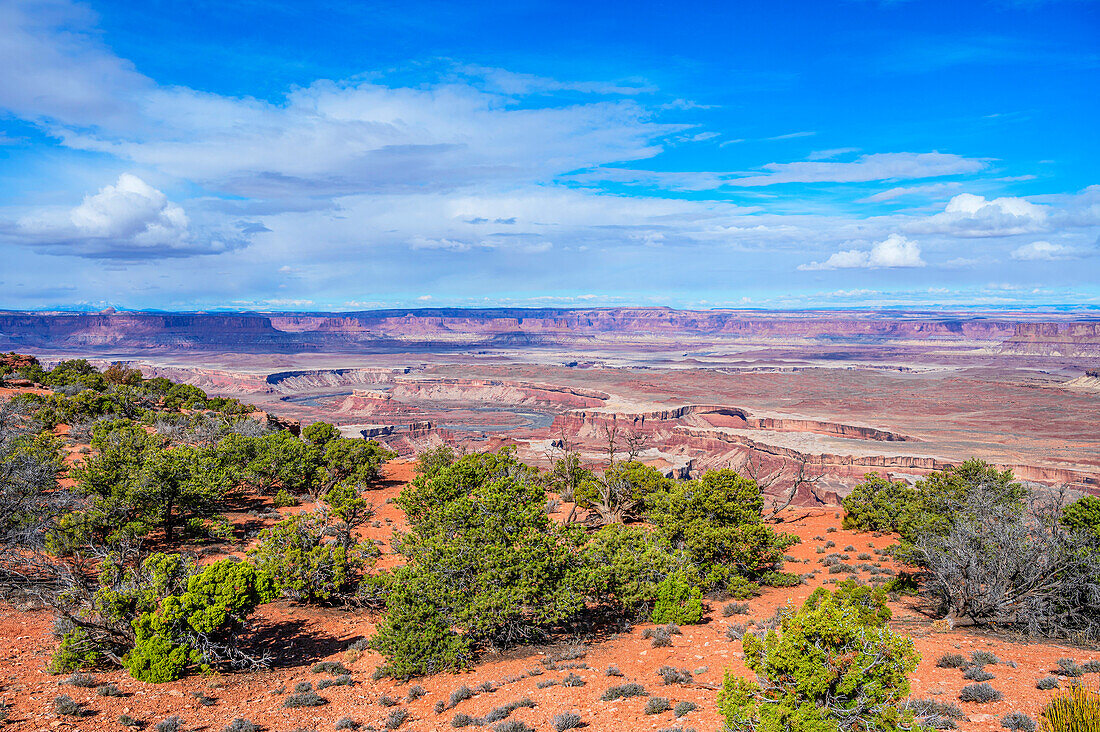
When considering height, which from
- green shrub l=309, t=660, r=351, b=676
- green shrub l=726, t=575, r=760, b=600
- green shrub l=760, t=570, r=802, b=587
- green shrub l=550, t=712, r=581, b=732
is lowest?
green shrub l=760, t=570, r=802, b=587

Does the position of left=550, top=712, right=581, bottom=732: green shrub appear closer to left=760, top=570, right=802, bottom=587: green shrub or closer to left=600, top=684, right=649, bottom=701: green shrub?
left=600, top=684, right=649, bottom=701: green shrub

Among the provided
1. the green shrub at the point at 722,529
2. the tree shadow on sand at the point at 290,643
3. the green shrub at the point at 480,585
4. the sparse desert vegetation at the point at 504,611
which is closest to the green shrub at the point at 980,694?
the sparse desert vegetation at the point at 504,611

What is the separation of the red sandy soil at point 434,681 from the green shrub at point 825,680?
3.29 meters

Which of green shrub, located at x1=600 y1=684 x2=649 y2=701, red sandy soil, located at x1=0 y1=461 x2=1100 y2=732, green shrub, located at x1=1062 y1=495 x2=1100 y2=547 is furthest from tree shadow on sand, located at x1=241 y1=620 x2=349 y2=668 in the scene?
green shrub, located at x1=1062 y1=495 x2=1100 y2=547

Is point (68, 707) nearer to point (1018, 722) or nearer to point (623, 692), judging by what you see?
point (623, 692)

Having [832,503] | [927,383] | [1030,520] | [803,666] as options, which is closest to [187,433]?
[803,666]

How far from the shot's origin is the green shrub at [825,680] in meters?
7.31

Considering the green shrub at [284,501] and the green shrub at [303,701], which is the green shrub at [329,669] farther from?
the green shrub at [284,501]

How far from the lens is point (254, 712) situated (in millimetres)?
12070

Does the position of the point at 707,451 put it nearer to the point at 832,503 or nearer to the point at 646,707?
the point at 832,503

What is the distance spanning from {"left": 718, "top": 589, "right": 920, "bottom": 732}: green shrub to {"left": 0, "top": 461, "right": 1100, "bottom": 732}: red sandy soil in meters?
3.29

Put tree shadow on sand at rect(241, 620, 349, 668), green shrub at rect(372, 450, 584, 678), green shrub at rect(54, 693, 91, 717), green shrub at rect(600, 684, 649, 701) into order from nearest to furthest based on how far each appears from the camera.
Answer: green shrub at rect(54, 693, 91, 717) → green shrub at rect(600, 684, 649, 701) → green shrub at rect(372, 450, 584, 678) → tree shadow on sand at rect(241, 620, 349, 668)

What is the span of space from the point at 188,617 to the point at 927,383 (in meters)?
226

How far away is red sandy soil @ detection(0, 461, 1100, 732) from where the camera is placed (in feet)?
36.7
